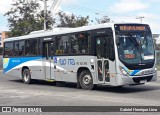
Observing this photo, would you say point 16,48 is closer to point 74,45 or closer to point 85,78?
point 74,45

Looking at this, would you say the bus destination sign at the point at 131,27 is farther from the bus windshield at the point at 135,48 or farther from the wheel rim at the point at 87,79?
the wheel rim at the point at 87,79

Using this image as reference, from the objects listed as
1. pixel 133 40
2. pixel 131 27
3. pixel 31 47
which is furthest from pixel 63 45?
pixel 133 40

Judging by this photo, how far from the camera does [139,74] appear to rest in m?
15.2

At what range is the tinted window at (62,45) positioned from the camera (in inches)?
702

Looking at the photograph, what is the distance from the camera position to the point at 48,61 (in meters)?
19.5

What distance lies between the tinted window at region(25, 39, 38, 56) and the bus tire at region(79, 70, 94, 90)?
4.62 m

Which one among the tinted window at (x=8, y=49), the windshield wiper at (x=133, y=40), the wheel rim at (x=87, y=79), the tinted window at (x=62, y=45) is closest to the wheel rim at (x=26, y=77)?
the tinted window at (x=8, y=49)

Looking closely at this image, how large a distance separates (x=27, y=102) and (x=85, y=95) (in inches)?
103

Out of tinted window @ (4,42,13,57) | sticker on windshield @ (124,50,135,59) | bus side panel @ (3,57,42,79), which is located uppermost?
tinted window @ (4,42,13,57)

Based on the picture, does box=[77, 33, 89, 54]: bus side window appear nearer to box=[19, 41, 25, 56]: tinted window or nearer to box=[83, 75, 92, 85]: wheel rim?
box=[83, 75, 92, 85]: wheel rim

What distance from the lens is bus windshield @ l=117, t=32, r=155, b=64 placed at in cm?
1512

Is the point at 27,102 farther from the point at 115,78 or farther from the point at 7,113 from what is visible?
the point at 115,78

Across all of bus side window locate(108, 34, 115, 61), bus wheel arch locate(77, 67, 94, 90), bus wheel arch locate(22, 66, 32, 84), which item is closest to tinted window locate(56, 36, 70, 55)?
bus wheel arch locate(77, 67, 94, 90)

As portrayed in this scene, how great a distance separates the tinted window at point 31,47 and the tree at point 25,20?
2832cm
